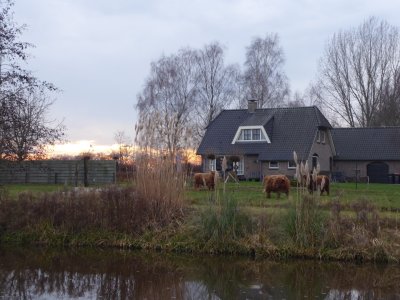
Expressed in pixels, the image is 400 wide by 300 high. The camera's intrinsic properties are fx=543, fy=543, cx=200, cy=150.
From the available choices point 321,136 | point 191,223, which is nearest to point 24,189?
point 191,223

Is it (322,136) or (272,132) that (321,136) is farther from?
(272,132)

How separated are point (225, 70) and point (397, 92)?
15130 millimetres

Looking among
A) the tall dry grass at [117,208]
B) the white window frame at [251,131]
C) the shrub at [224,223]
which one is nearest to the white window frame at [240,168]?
the white window frame at [251,131]

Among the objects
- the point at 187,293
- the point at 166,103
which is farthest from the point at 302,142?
the point at 187,293

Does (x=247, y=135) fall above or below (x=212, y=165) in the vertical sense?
above

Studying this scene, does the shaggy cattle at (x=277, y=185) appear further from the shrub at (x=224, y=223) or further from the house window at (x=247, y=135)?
the house window at (x=247, y=135)

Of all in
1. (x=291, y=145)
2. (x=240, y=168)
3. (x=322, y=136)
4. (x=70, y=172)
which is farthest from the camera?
(x=322, y=136)

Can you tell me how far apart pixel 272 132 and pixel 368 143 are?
8307 mm

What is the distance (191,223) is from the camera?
1209cm

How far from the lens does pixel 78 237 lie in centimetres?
1270

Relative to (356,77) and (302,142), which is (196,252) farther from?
(356,77)

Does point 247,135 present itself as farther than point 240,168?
Yes

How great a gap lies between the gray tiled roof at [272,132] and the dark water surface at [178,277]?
88.7 feet

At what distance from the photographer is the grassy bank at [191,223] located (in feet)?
36.3
